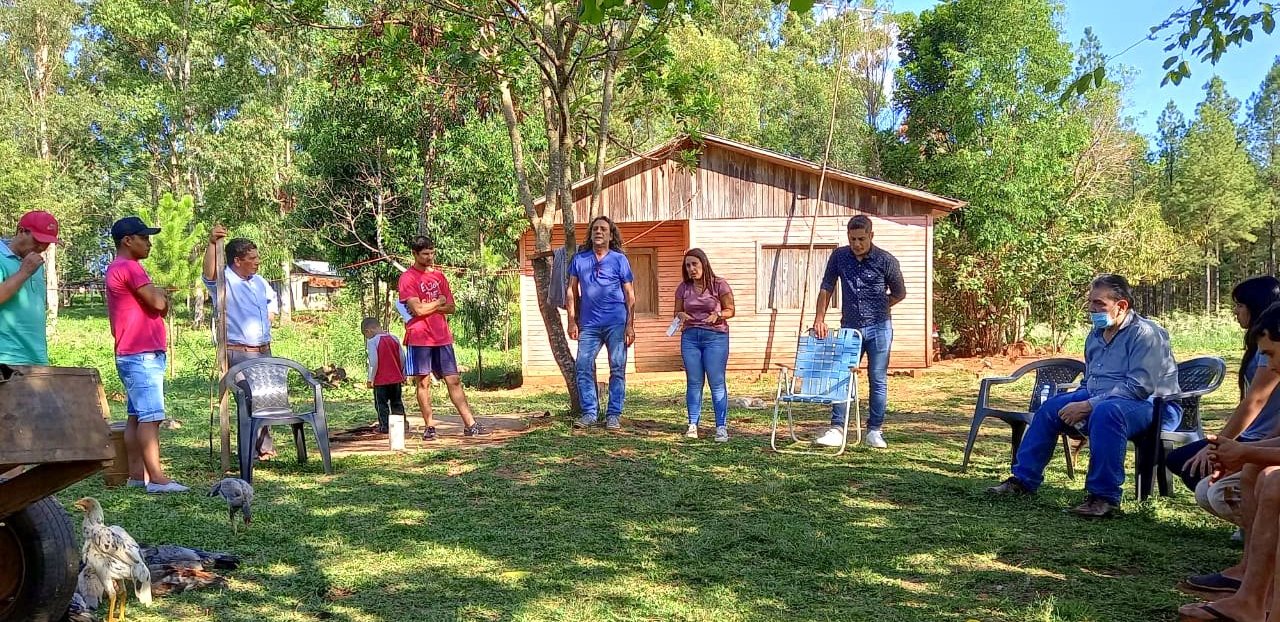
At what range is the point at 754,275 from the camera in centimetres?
1411

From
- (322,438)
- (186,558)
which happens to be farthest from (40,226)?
(322,438)

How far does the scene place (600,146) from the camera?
9.13 meters

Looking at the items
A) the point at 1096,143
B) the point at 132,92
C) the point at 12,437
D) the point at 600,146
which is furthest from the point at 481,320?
the point at 132,92

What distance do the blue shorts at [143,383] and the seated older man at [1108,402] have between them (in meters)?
5.19

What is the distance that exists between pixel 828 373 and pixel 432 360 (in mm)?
3317

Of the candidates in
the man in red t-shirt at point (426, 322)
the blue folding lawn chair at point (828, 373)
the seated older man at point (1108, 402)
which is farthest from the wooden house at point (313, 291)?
the seated older man at point (1108, 402)

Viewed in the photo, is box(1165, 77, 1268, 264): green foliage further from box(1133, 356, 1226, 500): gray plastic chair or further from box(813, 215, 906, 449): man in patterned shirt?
→ box(1133, 356, 1226, 500): gray plastic chair

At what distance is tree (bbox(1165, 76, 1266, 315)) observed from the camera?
29.6 m

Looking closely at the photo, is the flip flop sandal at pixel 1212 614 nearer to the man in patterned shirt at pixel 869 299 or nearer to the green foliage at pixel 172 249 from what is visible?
the man in patterned shirt at pixel 869 299

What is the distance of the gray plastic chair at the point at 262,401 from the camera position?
19.7 ft

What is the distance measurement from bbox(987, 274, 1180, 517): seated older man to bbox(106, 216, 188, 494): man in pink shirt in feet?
17.1

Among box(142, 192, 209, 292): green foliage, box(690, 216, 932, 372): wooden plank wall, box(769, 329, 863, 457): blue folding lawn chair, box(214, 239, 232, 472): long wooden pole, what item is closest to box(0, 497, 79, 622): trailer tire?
box(214, 239, 232, 472): long wooden pole

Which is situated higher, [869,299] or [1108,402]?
[869,299]

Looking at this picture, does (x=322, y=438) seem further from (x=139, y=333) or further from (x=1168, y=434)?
(x=1168, y=434)
